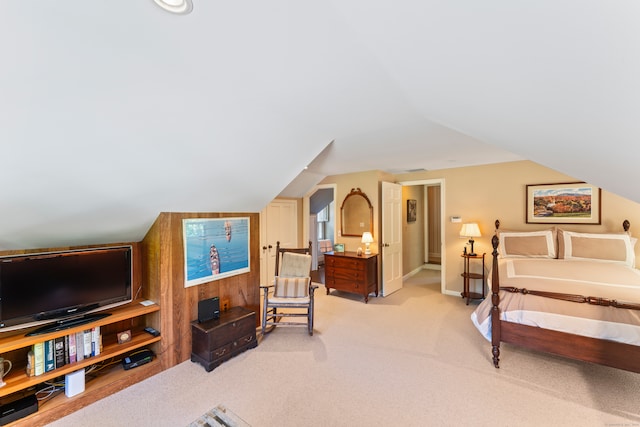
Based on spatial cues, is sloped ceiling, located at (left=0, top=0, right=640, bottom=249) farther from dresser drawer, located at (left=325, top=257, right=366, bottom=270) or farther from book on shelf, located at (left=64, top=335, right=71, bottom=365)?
dresser drawer, located at (left=325, top=257, right=366, bottom=270)

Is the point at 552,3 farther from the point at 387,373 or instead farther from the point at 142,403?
the point at 142,403

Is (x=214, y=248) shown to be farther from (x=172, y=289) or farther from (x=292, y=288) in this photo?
(x=292, y=288)

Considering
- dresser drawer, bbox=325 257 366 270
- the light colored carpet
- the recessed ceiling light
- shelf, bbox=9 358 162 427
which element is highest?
the recessed ceiling light

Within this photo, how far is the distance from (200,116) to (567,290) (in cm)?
338

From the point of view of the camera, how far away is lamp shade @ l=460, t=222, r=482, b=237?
4.23m

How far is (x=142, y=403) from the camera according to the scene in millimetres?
2092

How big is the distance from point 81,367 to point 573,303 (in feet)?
13.5

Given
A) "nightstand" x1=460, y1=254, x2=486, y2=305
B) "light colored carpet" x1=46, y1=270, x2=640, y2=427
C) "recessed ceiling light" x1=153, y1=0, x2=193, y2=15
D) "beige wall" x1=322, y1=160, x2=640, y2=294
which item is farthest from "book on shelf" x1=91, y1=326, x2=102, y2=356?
"nightstand" x1=460, y1=254, x2=486, y2=305

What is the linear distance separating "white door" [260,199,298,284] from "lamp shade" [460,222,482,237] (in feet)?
10.3

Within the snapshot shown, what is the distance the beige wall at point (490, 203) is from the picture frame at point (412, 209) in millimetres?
1094

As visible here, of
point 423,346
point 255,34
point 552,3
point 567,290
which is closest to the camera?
point 552,3

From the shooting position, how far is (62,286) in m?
2.11

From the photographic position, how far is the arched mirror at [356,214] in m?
4.81

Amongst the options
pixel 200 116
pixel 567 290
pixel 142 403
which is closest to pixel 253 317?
pixel 142 403
